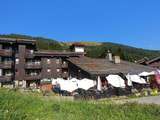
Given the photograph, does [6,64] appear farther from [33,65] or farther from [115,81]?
[115,81]

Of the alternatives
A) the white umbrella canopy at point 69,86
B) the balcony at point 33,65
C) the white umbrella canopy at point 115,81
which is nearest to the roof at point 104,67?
the white umbrella canopy at point 115,81

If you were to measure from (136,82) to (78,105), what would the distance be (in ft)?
82.1

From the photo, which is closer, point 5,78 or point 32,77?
point 5,78

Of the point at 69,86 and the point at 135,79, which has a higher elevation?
the point at 135,79

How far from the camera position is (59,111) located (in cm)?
1334

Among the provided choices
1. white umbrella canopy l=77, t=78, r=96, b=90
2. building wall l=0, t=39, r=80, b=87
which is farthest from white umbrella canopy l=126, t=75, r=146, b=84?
building wall l=0, t=39, r=80, b=87

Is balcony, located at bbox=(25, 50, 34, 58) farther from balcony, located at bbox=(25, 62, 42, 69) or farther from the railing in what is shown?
the railing

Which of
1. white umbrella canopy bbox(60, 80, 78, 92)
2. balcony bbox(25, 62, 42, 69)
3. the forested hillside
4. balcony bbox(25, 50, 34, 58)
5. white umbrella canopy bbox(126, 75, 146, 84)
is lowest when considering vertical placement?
white umbrella canopy bbox(60, 80, 78, 92)

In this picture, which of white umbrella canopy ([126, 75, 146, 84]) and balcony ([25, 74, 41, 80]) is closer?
white umbrella canopy ([126, 75, 146, 84])

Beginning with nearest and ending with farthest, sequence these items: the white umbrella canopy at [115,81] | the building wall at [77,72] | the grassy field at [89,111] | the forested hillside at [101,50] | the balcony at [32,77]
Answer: the grassy field at [89,111]
the white umbrella canopy at [115,81]
the building wall at [77,72]
the balcony at [32,77]
the forested hillside at [101,50]

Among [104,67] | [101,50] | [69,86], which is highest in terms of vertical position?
[101,50]

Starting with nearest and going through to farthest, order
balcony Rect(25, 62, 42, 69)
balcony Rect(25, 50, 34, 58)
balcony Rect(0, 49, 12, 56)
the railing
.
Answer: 1. balcony Rect(0, 49, 12, 56)
2. the railing
3. balcony Rect(25, 50, 34, 58)
4. balcony Rect(25, 62, 42, 69)

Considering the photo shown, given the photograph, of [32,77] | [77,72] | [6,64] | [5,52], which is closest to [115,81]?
[77,72]

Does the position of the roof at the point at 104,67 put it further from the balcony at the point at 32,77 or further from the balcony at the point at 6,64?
the balcony at the point at 6,64
